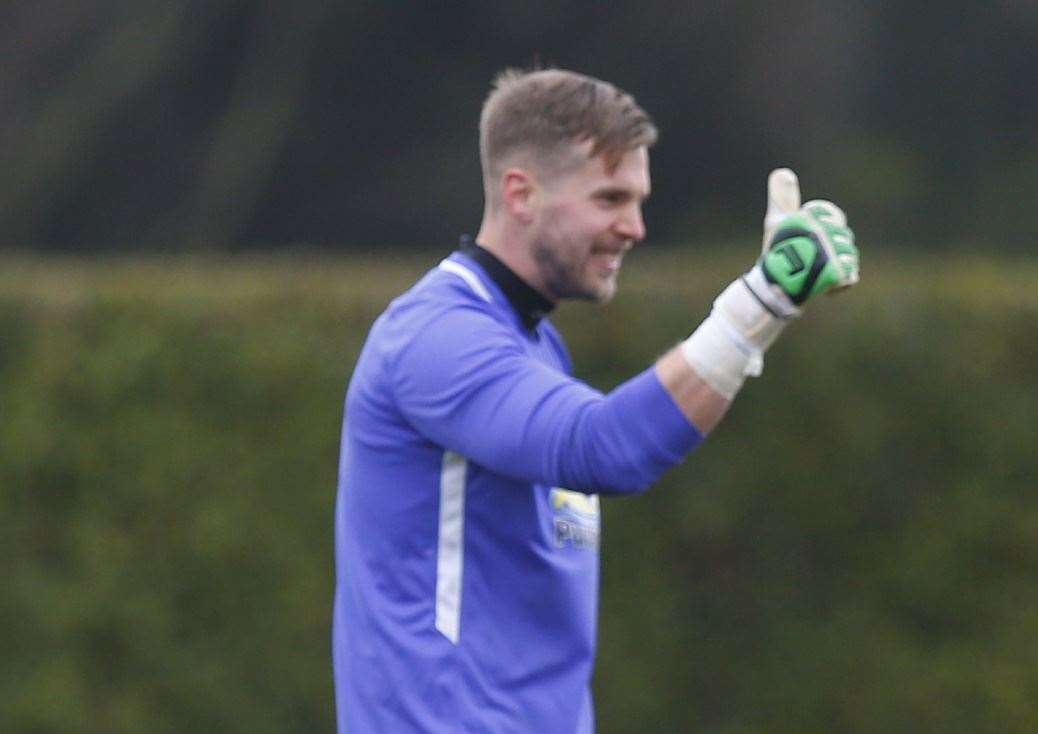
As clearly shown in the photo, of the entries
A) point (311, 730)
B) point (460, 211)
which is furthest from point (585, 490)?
point (460, 211)

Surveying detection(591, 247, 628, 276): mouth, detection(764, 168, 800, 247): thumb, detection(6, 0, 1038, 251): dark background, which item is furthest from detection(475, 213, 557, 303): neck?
detection(6, 0, 1038, 251): dark background

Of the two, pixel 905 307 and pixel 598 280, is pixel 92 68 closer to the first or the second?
pixel 905 307

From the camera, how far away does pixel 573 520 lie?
4.14 meters

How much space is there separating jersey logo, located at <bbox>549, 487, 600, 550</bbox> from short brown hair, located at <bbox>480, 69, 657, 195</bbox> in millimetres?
699

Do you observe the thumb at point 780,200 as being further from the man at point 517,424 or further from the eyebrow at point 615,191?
the eyebrow at point 615,191

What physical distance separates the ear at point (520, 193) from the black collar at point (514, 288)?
0.11 m

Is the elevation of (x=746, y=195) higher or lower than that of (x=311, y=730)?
Answer: higher

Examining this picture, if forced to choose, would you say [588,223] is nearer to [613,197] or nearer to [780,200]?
[613,197]

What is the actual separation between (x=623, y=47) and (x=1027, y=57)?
4488mm

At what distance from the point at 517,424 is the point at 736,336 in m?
0.43

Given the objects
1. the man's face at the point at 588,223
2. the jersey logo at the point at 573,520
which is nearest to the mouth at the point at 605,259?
the man's face at the point at 588,223

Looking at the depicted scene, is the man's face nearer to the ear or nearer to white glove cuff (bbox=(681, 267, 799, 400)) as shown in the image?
the ear

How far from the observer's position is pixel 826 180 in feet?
65.5

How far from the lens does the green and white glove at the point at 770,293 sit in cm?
352
